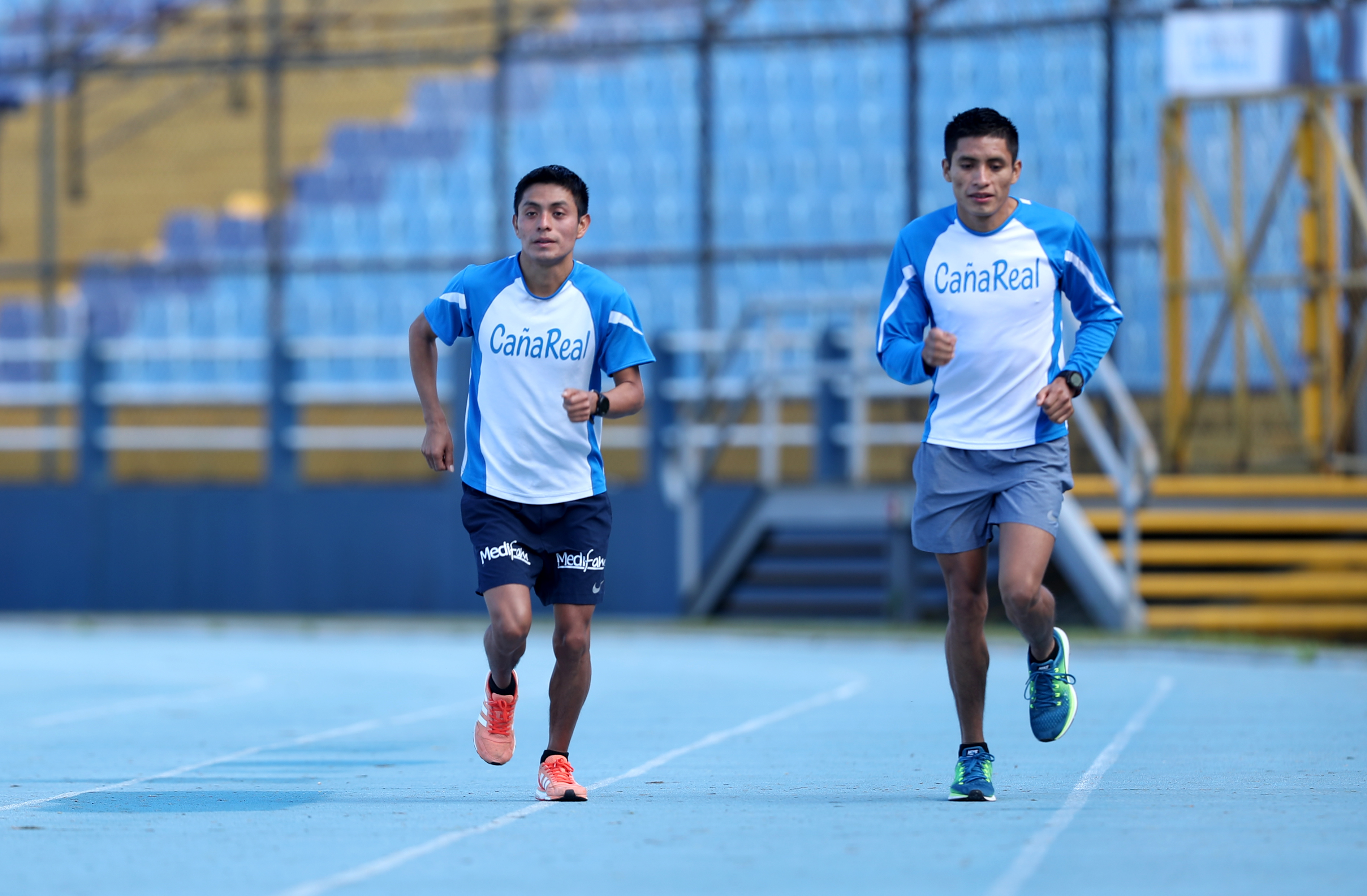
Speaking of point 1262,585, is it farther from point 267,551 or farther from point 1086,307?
point 1086,307

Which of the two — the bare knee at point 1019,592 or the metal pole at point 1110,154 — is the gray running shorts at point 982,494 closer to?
the bare knee at point 1019,592

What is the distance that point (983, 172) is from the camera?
7.60m

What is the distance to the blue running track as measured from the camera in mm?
6086

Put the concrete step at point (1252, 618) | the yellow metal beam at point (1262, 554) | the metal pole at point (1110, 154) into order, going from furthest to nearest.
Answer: the metal pole at point (1110, 154), the yellow metal beam at point (1262, 554), the concrete step at point (1252, 618)

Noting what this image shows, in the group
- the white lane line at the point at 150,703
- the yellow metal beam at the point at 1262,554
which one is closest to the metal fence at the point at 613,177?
the yellow metal beam at the point at 1262,554

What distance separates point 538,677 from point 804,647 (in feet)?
12.1

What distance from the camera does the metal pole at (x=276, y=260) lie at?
2147cm

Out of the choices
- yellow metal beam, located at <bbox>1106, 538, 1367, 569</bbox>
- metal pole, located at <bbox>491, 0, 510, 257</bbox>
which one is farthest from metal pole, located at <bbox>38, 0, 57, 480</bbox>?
yellow metal beam, located at <bbox>1106, 538, 1367, 569</bbox>

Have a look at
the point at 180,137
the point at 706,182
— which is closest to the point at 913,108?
the point at 706,182

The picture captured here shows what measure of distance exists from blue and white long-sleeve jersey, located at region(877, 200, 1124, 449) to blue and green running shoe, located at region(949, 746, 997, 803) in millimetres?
995

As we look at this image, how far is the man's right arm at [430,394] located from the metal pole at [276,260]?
1357cm

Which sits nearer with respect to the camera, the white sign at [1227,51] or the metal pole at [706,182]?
the white sign at [1227,51]

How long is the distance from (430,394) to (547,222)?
70cm

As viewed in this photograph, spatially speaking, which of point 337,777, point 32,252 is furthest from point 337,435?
point 337,777
